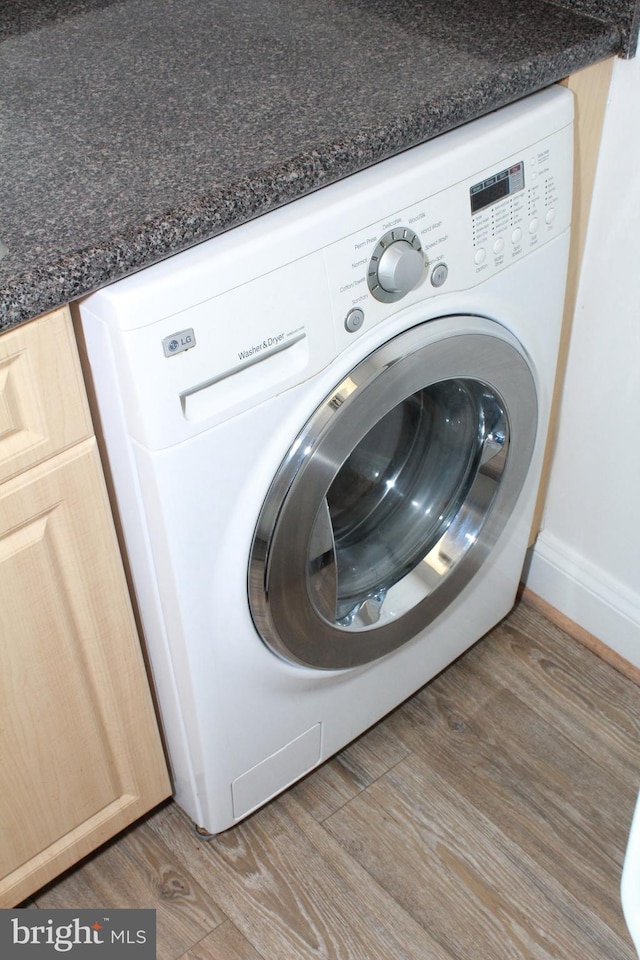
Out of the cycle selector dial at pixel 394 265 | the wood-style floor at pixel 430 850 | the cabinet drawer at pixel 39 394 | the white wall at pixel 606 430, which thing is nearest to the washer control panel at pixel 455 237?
the cycle selector dial at pixel 394 265

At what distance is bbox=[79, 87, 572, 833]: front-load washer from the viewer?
92 centimetres

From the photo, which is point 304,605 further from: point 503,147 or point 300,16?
point 300,16

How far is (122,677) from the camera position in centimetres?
117

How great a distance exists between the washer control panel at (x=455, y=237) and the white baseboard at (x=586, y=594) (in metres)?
0.62

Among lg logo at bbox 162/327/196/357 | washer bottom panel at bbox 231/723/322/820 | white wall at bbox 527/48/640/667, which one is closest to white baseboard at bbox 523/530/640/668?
white wall at bbox 527/48/640/667

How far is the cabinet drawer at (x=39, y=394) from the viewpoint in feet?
2.78

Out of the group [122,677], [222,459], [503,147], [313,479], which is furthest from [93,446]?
[503,147]

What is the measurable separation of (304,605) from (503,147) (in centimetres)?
56

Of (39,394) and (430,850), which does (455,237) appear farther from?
(430,850)

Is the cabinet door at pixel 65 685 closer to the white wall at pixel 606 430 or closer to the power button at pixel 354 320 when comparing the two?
the power button at pixel 354 320

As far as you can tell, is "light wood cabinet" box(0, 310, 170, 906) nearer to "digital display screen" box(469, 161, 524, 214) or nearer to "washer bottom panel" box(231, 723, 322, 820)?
"washer bottom panel" box(231, 723, 322, 820)

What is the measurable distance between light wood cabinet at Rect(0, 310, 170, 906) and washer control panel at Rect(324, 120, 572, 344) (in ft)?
0.96

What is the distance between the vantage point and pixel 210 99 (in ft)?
3.47
